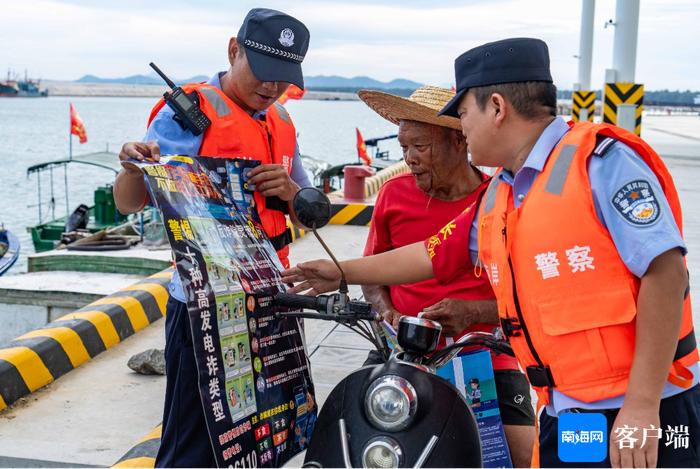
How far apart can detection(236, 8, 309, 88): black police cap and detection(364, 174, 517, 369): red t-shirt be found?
24.5 inches

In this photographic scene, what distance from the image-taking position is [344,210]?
1250 centimetres

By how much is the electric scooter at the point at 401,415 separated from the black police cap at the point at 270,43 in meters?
0.97

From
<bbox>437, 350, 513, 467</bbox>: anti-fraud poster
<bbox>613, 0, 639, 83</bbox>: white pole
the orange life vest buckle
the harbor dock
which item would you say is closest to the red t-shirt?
<bbox>437, 350, 513, 467</bbox>: anti-fraud poster

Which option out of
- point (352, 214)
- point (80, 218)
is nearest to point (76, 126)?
point (80, 218)

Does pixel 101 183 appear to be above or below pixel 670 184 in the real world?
below

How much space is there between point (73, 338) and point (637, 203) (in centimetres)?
476

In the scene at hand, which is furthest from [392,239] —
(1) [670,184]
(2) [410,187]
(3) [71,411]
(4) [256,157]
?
(3) [71,411]

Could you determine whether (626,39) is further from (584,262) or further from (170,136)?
(584,262)

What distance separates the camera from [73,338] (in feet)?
19.5

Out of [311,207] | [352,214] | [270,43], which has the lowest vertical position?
[352,214]

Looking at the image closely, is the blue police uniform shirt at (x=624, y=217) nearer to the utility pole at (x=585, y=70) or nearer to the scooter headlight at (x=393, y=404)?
the scooter headlight at (x=393, y=404)

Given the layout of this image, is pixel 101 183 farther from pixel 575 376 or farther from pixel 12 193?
pixel 575 376

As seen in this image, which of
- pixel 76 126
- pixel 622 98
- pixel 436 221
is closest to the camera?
pixel 436 221

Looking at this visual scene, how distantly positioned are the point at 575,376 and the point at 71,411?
3894 millimetres
